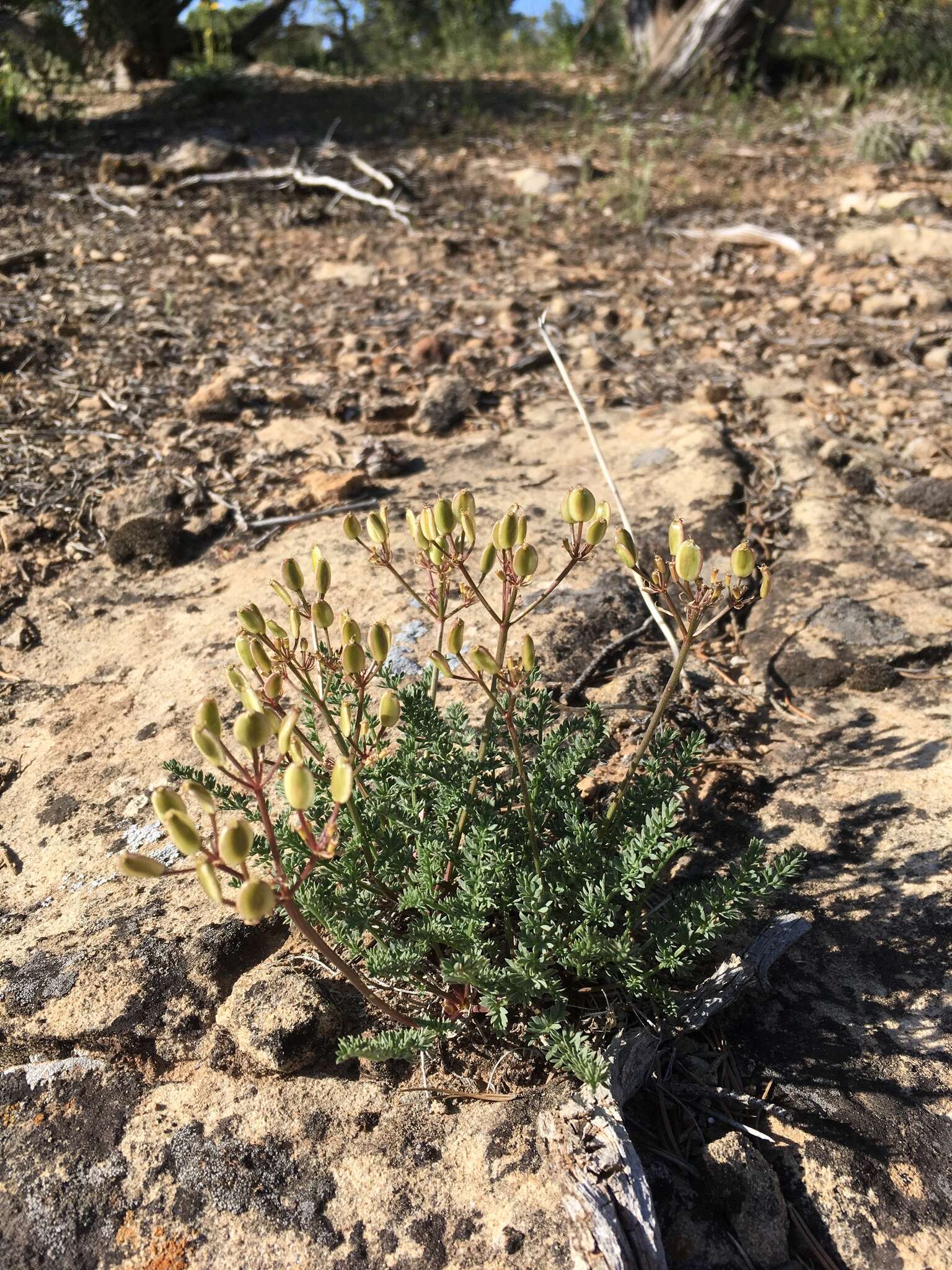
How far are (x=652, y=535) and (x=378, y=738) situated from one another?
5.71 ft

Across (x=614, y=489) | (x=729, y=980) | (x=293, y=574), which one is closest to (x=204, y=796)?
(x=293, y=574)

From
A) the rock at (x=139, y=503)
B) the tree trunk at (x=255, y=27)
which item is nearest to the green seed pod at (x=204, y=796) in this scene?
the rock at (x=139, y=503)

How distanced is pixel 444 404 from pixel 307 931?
3.14 meters

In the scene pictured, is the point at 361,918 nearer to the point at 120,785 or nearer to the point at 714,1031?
the point at 714,1031

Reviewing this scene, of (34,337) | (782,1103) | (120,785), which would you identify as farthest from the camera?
(34,337)

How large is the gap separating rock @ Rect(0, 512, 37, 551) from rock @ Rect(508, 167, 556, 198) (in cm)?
433

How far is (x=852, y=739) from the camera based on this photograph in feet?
8.72

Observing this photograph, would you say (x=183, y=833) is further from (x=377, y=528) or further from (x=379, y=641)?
(x=377, y=528)

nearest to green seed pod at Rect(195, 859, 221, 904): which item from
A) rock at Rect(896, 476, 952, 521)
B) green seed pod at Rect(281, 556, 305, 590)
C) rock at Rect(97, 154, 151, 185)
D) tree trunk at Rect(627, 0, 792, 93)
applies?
green seed pod at Rect(281, 556, 305, 590)

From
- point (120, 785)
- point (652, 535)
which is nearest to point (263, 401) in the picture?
point (652, 535)

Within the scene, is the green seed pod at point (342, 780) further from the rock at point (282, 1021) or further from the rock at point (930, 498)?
the rock at point (930, 498)

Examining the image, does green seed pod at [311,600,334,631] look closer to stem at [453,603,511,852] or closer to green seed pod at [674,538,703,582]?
stem at [453,603,511,852]

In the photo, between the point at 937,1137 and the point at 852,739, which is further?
the point at 852,739

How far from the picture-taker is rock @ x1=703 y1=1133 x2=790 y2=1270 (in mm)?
1636
